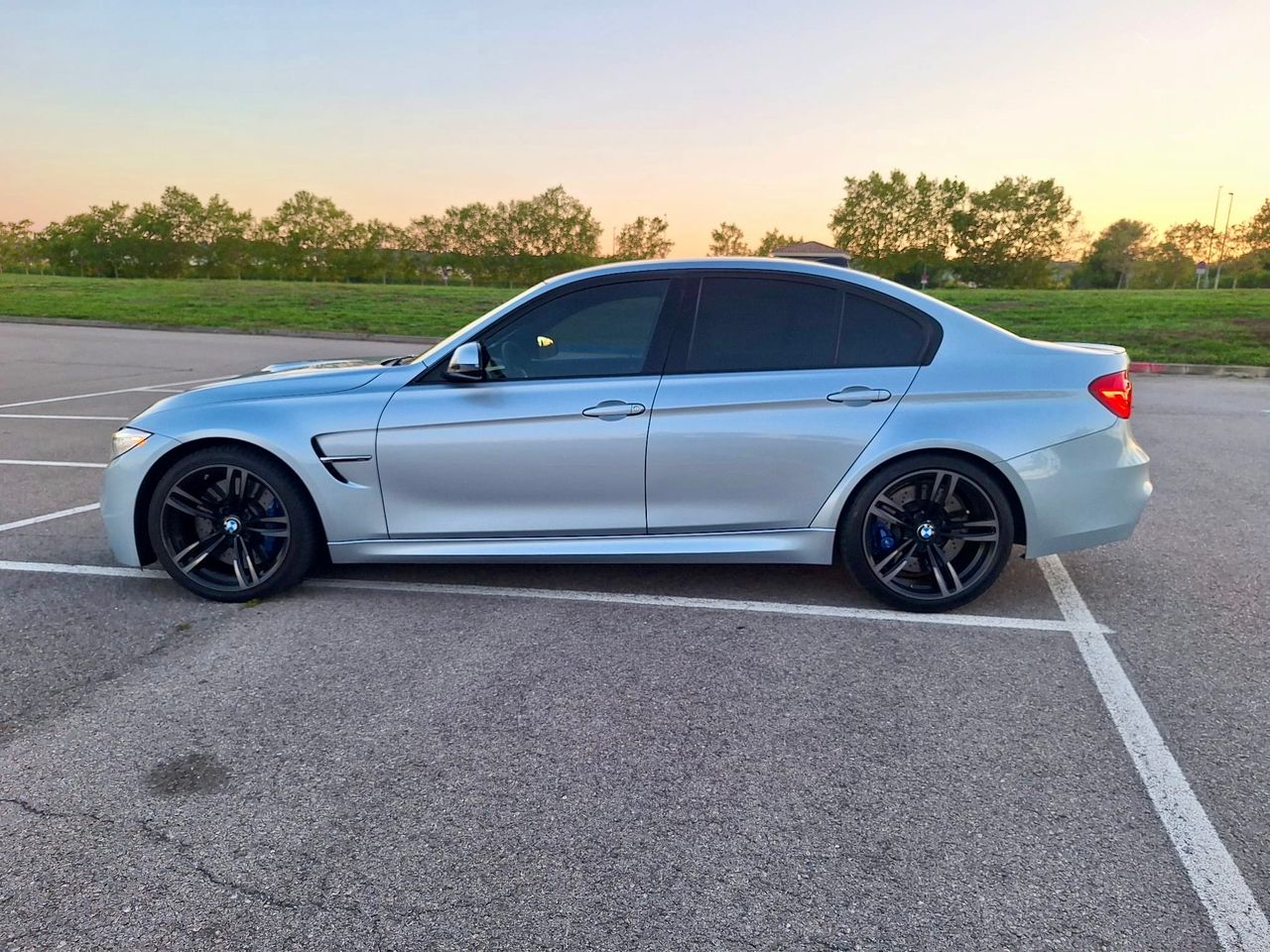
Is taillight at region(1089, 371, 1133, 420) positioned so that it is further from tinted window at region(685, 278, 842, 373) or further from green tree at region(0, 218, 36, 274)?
green tree at region(0, 218, 36, 274)

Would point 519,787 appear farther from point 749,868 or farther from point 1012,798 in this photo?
point 1012,798

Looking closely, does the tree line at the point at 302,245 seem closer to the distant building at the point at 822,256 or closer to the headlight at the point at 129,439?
the distant building at the point at 822,256

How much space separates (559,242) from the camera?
9788cm

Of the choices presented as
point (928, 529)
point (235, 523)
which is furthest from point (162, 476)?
point (928, 529)

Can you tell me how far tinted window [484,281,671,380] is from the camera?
4168 mm

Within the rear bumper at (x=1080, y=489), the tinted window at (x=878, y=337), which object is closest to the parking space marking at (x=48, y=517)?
the tinted window at (x=878, y=337)

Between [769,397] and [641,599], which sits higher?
[769,397]

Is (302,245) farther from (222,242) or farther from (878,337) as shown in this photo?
(878,337)

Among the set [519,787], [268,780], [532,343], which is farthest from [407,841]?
[532,343]

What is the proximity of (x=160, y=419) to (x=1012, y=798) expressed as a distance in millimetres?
4054

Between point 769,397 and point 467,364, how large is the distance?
4.60ft

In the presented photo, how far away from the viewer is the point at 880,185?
281ft

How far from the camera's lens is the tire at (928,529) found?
400 centimetres

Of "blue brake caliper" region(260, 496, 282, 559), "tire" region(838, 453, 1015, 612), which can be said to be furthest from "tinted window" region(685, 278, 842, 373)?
"blue brake caliper" region(260, 496, 282, 559)
